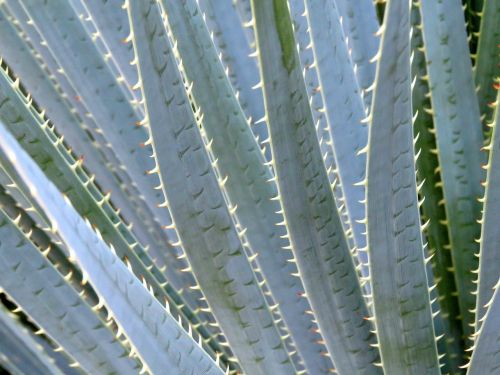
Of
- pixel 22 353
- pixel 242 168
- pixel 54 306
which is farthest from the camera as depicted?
pixel 22 353

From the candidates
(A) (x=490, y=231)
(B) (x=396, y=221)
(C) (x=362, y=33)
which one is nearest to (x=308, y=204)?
(B) (x=396, y=221)

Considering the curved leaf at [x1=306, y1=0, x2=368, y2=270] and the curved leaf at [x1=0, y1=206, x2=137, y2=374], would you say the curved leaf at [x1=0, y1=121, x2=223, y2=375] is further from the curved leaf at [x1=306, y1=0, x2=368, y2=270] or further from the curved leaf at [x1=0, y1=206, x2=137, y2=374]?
the curved leaf at [x1=306, y1=0, x2=368, y2=270]

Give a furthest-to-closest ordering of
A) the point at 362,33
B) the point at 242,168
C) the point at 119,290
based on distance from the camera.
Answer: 1. the point at 362,33
2. the point at 242,168
3. the point at 119,290

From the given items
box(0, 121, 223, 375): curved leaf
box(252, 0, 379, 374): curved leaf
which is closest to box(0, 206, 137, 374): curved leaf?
box(0, 121, 223, 375): curved leaf

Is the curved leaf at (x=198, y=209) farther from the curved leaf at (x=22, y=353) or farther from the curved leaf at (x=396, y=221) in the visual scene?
the curved leaf at (x=22, y=353)

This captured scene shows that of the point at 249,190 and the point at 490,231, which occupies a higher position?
the point at 249,190

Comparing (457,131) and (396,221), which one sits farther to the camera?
(457,131)

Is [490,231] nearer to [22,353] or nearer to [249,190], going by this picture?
[249,190]

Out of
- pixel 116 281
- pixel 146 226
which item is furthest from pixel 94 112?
pixel 116 281

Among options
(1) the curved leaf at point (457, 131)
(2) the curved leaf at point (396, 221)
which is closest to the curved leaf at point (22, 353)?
(2) the curved leaf at point (396, 221)

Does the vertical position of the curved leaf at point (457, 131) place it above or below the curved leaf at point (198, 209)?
above
